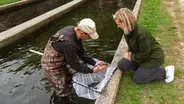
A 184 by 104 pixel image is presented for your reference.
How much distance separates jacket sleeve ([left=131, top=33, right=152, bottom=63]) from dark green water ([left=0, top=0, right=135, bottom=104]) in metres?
1.25

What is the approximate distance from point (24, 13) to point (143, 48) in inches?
327

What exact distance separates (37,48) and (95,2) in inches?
288

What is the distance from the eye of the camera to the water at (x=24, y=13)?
10704 millimetres

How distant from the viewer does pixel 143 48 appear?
194 inches

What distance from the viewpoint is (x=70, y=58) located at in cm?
468

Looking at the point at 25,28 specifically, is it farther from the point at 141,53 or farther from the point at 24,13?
the point at 141,53

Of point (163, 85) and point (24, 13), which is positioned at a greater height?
point (163, 85)

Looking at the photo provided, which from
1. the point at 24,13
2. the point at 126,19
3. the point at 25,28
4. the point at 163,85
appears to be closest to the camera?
the point at 126,19

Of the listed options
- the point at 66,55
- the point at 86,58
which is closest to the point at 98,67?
the point at 86,58

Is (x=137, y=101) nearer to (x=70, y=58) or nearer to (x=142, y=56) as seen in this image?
(x=142, y=56)

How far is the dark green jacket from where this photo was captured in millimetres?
4864

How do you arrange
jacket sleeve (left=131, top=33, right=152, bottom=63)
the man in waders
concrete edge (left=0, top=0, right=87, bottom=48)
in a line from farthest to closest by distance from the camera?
1. concrete edge (left=0, top=0, right=87, bottom=48)
2. jacket sleeve (left=131, top=33, right=152, bottom=63)
3. the man in waders

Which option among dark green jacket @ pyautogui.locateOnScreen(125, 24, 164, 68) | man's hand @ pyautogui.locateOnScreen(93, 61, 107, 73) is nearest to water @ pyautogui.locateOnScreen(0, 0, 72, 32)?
man's hand @ pyautogui.locateOnScreen(93, 61, 107, 73)

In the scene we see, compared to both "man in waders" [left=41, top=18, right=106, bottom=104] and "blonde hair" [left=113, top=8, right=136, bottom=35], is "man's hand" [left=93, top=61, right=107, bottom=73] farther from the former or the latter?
"blonde hair" [left=113, top=8, right=136, bottom=35]
